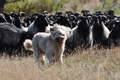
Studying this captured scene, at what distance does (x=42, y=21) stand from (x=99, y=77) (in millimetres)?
8967

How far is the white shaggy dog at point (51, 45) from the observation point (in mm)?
9969

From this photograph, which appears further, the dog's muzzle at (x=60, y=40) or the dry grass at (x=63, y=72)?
the dog's muzzle at (x=60, y=40)

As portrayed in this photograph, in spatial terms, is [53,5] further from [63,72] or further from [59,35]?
[63,72]

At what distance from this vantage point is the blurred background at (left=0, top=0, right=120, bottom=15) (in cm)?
3950

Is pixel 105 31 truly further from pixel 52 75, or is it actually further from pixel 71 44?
pixel 52 75

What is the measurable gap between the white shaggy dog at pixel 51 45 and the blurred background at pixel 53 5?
80.6ft

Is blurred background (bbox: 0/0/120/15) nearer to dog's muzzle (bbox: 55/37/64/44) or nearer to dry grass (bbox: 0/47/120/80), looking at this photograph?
dog's muzzle (bbox: 55/37/64/44)

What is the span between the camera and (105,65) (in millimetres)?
9898

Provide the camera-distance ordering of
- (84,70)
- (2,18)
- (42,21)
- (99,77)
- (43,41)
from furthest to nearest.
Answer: (2,18) → (42,21) → (43,41) → (84,70) → (99,77)

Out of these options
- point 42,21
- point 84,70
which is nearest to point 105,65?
point 84,70

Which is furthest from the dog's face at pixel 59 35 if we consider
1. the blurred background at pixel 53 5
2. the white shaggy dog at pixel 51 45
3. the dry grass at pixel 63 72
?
the blurred background at pixel 53 5

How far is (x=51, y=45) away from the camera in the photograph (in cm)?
1040

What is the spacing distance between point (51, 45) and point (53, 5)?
3304cm

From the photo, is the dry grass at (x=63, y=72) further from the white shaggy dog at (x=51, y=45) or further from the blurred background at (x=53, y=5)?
the blurred background at (x=53, y=5)
